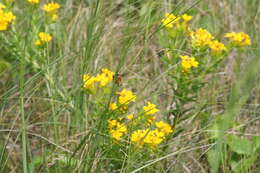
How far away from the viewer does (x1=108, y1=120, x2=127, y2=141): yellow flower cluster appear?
1.47 metres

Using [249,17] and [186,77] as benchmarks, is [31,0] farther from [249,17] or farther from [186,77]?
[249,17]

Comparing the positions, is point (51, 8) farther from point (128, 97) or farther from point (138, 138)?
point (138, 138)

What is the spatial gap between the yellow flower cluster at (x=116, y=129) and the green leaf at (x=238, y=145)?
0.55m

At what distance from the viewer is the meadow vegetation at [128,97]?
4.72 ft

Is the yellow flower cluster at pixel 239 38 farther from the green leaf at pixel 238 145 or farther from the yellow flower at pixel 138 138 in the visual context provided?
the yellow flower at pixel 138 138

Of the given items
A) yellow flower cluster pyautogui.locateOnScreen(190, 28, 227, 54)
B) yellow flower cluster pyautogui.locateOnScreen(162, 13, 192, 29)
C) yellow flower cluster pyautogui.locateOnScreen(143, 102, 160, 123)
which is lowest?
yellow flower cluster pyautogui.locateOnScreen(143, 102, 160, 123)

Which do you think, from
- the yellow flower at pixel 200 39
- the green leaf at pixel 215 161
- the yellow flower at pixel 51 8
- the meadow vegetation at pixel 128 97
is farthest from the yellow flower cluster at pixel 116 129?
the yellow flower at pixel 51 8

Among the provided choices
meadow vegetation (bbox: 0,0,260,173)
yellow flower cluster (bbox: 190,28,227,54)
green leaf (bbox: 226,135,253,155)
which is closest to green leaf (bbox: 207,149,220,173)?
meadow vegetation (bbox: 0,0,260,173)

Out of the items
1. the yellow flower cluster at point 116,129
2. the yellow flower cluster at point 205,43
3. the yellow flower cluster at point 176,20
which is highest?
the yellow flower cluster at point 176,20

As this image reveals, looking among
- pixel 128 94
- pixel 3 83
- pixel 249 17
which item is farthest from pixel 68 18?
pixel 128 94

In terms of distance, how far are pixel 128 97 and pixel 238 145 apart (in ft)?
1.91

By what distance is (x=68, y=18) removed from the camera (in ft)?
8.82

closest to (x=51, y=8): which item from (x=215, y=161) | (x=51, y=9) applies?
(x=51, y=9)

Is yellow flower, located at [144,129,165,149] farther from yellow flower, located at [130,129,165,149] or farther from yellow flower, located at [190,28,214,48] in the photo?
yellow flower, located at [190,28,214,48]
